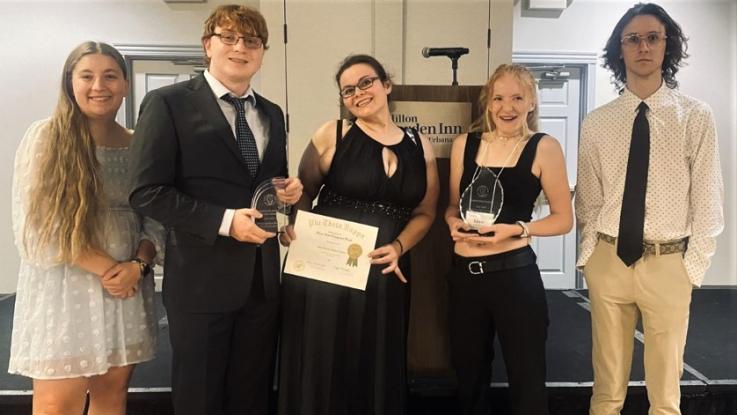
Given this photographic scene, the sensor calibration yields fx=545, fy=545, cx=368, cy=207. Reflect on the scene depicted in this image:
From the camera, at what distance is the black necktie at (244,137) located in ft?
4.91

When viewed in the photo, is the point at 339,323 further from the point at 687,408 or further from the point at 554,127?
the point at 554,127

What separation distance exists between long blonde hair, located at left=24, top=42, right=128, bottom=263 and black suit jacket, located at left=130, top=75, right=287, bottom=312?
21 cm

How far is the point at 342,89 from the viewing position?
5.57 ft

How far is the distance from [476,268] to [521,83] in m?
0.60

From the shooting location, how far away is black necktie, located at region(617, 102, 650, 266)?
1.78 metres

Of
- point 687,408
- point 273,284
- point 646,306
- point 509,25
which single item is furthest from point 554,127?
point 273,284

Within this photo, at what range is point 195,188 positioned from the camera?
1.46m

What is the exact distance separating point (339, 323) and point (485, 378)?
52 centimetres

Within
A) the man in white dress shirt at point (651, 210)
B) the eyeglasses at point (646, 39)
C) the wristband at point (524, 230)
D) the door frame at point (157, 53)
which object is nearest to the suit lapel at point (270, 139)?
the wristband at point (524, 230)

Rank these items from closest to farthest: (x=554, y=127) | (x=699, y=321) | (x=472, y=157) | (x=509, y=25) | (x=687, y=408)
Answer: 1. (x=472, y=157)
2. (x=687, y=408)
3. (x=699, y=321)
4. (x=509, y=25)
5. (x=554, y=127)

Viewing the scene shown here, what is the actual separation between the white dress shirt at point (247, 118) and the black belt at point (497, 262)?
2.36 feet

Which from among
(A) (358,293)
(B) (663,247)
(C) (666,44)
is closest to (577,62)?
(C) (666,44)

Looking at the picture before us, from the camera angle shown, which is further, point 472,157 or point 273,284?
point 472,157

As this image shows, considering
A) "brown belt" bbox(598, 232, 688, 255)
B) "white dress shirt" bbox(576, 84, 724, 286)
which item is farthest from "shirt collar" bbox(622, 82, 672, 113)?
"brown belt" bbox(598, 232, 688, 255)
